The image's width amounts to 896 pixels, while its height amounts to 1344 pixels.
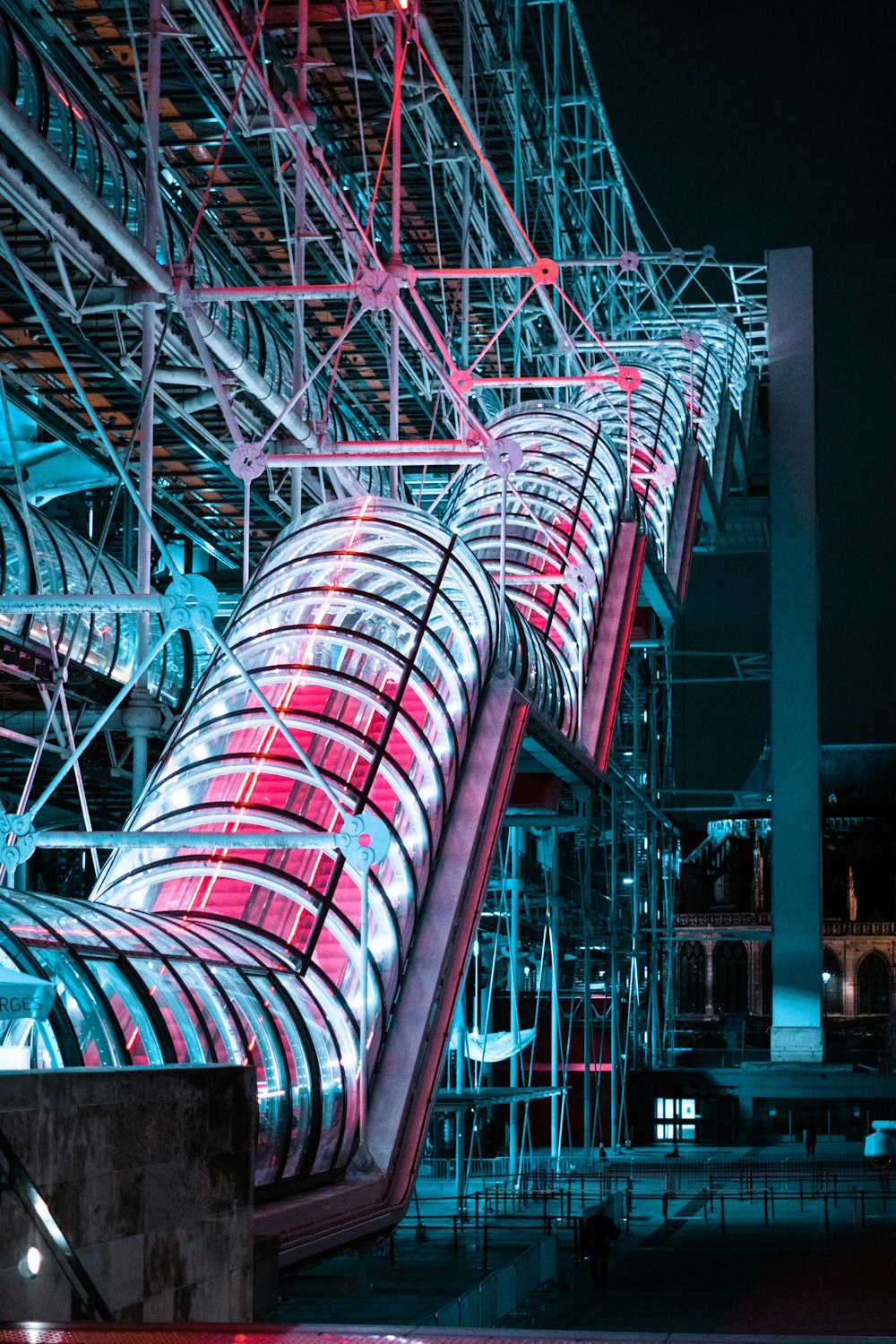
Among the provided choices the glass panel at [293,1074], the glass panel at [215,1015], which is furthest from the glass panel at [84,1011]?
the glass panel at [293,1074]

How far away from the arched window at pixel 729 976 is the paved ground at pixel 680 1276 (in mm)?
53295

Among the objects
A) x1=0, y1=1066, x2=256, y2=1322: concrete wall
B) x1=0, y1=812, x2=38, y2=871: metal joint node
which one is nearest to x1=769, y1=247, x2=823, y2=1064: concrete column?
x1=0, y1=812, x2=38, y2=871: metal joint node

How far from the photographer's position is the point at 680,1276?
56.9 feet

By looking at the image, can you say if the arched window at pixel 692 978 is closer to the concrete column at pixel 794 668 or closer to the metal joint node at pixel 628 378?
the concrete column at pixel 794 668

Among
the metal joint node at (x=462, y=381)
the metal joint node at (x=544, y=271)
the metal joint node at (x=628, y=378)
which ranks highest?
the metal joint node at (x=628, y=378)

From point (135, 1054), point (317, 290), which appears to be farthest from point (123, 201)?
point (135, 1054)

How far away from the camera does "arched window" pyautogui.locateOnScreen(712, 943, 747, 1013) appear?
75.8 metres

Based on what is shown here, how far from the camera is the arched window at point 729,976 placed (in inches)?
2985

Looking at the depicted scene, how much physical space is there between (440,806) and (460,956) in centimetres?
129

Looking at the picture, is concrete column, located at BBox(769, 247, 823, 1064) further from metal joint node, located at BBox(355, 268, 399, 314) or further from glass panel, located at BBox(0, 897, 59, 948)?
glass panel, located at BBox(0, 897, 59, 948)

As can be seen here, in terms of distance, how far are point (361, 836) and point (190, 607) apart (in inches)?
72.1

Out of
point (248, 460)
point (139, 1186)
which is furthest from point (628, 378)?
point (139, 1186)

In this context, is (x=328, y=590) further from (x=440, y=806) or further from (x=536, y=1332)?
(x=536, y=1332)

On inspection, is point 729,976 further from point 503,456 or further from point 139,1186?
point 139,1186
